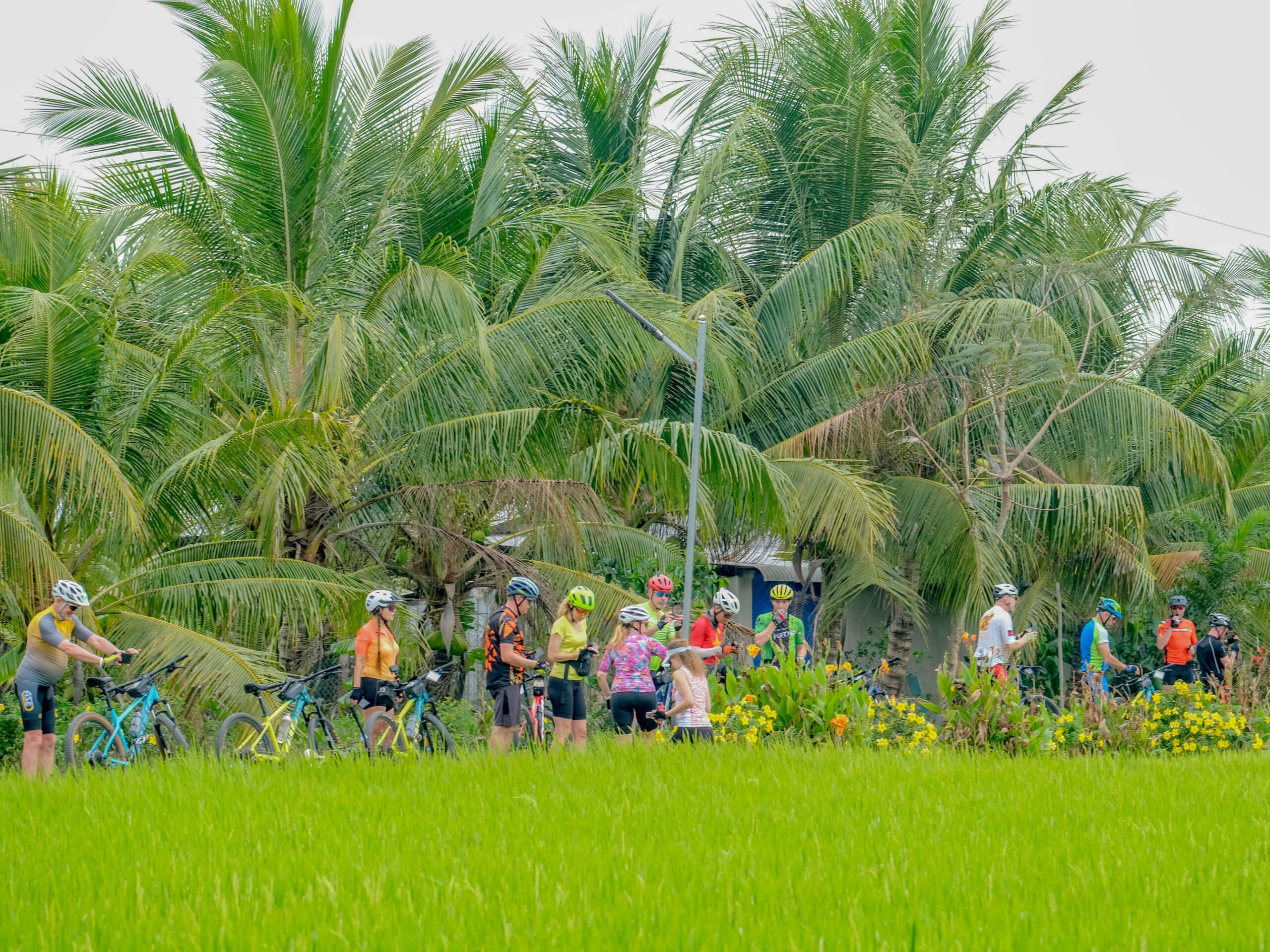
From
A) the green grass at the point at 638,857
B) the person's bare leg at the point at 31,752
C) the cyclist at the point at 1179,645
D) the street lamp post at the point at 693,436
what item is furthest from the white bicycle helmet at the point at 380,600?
the cyclist at the point at 1179,645

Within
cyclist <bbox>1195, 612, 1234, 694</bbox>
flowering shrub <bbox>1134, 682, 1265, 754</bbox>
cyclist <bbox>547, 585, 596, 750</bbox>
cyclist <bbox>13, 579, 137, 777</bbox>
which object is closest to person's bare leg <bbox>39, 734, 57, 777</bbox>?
cyclist <bbox>13, 579, 137, 777</bbox>

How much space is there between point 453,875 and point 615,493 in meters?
12.4

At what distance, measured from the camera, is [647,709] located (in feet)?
38.2

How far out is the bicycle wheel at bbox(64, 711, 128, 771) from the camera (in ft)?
34.1

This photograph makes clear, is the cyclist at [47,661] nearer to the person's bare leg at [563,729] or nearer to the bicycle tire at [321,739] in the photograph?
the bicycle tire at [321,739]

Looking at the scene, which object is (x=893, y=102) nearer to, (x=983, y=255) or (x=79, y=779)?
(x=983, y=255)

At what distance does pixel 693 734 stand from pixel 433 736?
2.31m

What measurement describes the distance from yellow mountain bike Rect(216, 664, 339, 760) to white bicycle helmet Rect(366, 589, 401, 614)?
81 centimetres

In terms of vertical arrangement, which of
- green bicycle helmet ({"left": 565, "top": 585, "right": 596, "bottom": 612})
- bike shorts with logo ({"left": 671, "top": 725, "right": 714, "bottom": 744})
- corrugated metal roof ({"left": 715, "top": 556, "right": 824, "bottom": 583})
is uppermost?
green bicycle helmet ({"left": 565, "top": 585, "right": 596, "bottom": 612})

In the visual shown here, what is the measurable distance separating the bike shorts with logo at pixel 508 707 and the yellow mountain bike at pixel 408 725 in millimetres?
451

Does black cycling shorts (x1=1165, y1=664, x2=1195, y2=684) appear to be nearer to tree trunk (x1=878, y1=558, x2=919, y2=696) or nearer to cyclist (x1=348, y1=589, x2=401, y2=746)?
tree trunk (x1=878, y1=558, x2=919, y2=696)

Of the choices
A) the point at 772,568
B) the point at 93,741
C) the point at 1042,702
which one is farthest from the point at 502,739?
the point at 772,568

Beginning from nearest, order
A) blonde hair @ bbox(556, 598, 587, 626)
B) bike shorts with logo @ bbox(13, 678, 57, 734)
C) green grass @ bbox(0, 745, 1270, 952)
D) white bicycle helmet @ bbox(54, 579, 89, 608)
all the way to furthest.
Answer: green grass @ bbox(0, 745, 1270, 952) < white bicycle helmet @ bbox(54, 579, 89, 608) < bike shorts with logo @ bbox(13, 678, 57, 734) < blonde hair @ bbox(556, 598, 587, 626)

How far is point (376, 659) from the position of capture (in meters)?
11.5
